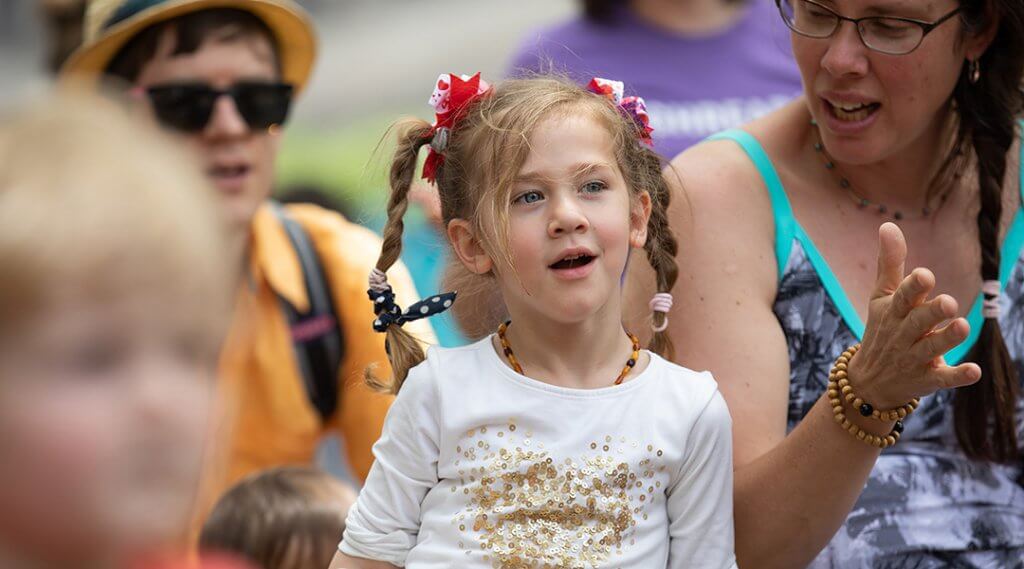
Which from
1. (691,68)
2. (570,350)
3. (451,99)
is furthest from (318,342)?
(691,68)

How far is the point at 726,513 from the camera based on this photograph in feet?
7.54

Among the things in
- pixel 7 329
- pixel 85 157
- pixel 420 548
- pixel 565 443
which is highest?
pixel 85 157

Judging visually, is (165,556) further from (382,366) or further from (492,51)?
(492,51)

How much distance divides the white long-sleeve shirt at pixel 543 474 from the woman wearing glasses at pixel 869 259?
0.22m

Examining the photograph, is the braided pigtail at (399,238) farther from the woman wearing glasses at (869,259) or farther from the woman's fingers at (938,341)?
the woman's fingers at (938,341)

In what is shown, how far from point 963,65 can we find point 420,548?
4.42 feet

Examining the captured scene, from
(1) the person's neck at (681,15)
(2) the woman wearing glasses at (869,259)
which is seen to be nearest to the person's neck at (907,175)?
(2) the woman wearing glasses at (869,259)

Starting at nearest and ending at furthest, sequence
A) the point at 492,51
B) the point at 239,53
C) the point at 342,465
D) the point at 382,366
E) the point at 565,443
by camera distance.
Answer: the point at 565,443, the point at 382,366, the point at 239,53, the point at 342,465, the point at 492,51

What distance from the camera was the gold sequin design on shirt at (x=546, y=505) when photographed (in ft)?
7.09

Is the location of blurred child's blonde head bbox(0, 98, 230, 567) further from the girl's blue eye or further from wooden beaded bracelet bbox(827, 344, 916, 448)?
wooden beaded bracelet bbox(827, 344, 916, 448)

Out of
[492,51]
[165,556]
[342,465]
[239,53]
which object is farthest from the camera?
[492,51]

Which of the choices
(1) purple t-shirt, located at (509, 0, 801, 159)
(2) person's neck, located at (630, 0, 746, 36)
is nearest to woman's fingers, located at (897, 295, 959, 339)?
(1) purple t-shirt, located at (509, 0, 801, 159)

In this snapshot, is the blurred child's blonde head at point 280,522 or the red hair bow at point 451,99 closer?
the red hair bow at point 451,99

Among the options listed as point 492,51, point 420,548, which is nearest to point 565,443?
point 420,548
